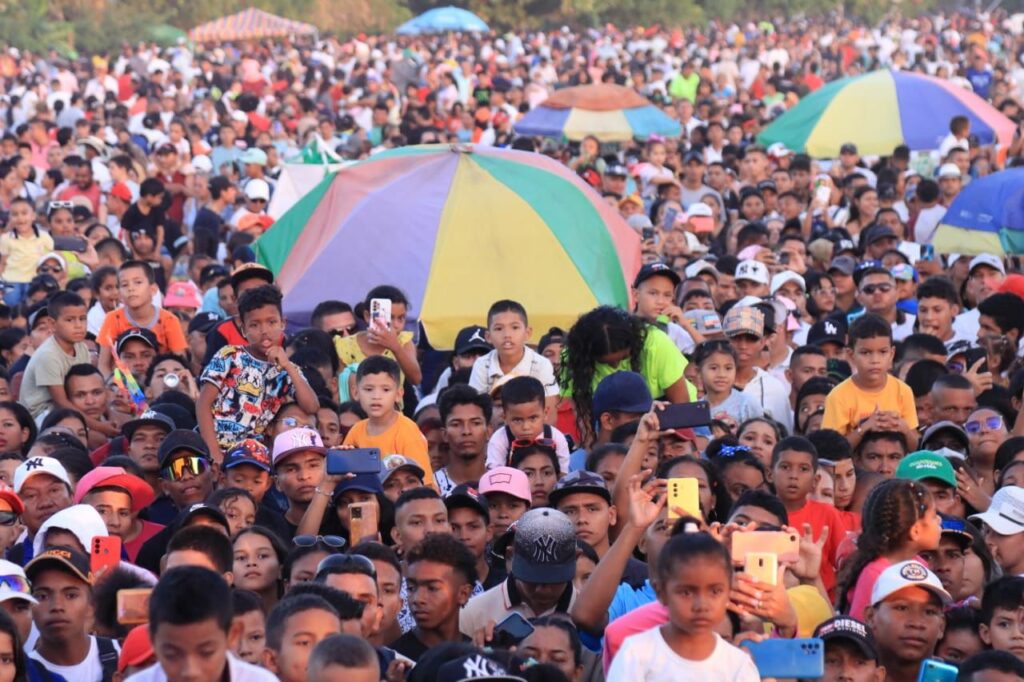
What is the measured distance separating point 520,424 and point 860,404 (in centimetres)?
172

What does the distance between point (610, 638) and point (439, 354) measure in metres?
5.28

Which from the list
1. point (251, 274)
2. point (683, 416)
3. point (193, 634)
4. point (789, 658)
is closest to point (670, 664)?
point (789, 658)

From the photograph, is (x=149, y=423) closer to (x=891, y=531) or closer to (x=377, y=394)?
(x=377, y=394)

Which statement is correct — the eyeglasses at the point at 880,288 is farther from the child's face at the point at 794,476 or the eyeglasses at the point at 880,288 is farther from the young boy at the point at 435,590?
the young boy at the point at 435,590

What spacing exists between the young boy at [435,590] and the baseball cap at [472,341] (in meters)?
3.16

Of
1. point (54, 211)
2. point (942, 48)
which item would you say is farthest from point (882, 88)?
point (942, 48)

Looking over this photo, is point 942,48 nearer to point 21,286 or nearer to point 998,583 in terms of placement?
point 21,286

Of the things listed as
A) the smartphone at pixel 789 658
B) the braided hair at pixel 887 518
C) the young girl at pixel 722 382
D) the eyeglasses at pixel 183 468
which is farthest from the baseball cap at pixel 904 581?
the eyeglasses at pixel 183 468

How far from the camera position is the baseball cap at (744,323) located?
32.1 ft

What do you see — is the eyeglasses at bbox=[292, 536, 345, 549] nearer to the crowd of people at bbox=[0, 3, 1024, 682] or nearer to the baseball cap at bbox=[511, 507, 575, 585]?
the crowd of people at bbox=[0, 3, 1024, 682]

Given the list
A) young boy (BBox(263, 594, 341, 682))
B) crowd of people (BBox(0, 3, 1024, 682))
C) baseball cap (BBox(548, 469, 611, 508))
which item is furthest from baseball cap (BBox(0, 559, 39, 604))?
baseball cap (BBox(548, 469, 611, 508))

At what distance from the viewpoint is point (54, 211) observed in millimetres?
14766

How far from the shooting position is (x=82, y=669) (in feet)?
20.4

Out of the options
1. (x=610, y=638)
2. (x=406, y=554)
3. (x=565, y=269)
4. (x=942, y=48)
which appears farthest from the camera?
(x=942, y=48)
